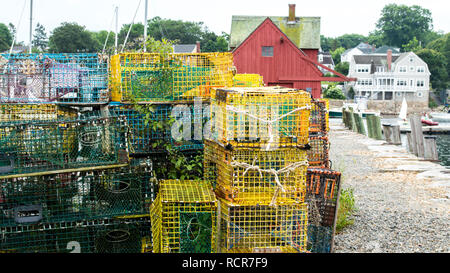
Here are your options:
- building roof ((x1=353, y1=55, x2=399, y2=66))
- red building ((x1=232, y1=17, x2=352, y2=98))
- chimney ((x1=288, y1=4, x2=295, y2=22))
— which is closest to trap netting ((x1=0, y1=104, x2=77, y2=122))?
red building ((x1=232, y1=17, x2=352, y2=98))

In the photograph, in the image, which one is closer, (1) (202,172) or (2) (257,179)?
(2) (257,179)

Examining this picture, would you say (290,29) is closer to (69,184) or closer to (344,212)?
(344,212)

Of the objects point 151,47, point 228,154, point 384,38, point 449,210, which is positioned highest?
point 384,38

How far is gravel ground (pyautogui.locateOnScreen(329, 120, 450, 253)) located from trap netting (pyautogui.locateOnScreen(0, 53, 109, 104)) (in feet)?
13.0

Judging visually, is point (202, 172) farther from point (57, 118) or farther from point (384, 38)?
point (384, 38)

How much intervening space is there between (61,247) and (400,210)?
6352 millimetres

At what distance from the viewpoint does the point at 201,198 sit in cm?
516

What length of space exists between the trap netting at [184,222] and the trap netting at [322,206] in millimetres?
1580

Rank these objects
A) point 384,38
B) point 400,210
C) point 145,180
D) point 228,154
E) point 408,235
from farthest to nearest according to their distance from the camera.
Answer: point 384,38 < point 400,210 < point 408,235 < point 145,180 < point 228,154

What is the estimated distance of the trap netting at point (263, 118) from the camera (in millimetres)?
5035

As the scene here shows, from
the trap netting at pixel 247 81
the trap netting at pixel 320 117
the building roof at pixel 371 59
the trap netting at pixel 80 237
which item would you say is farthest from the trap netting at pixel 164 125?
the building roof at pixel 371 59

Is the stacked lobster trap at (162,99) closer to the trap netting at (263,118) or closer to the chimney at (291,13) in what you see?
the trap netting at (263,118)

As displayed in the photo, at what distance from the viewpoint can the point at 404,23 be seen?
124 m

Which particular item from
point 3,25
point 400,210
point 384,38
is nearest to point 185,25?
point 3,25
